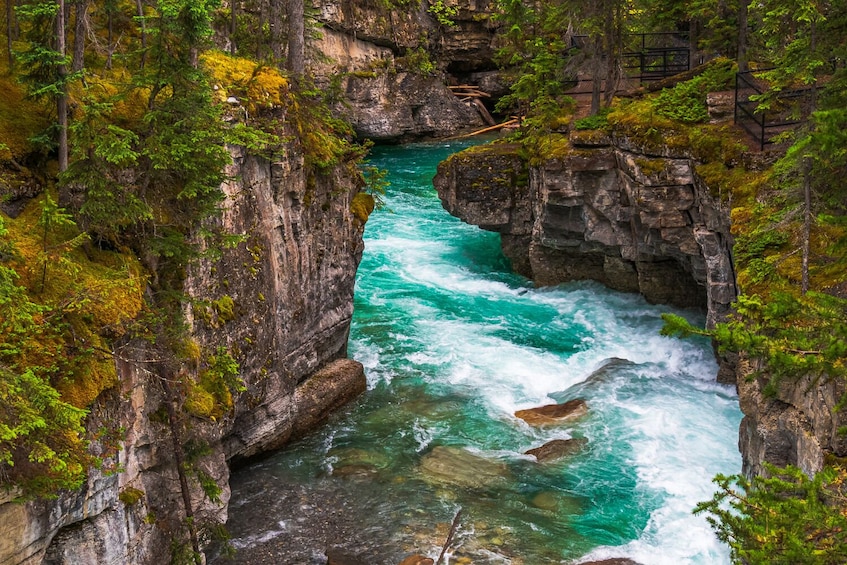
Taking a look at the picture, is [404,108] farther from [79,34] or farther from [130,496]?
[130,496]

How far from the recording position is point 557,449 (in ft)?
55.8

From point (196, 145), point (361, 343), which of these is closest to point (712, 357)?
point (361, 343)

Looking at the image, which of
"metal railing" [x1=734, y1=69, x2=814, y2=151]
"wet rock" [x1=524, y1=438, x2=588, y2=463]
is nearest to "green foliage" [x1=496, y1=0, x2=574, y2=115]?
"metal railing" [x1=734, y1=69, x2=814, y2=151]

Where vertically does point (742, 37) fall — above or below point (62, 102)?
above

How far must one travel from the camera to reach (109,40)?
13.5 metres

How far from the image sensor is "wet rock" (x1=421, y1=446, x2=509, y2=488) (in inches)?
628

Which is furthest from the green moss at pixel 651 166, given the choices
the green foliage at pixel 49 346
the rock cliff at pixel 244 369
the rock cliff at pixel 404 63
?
the rock cliff at pixel 404 63

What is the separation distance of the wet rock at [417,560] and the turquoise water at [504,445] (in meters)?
0.19

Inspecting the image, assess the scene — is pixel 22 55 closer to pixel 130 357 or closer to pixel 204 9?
pixel 204 9

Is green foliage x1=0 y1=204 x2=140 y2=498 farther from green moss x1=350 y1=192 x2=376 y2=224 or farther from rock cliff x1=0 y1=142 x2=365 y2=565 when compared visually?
green moss x1=350 y1=192 x2=376 y2=224

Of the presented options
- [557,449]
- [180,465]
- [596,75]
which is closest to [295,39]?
[596,75]

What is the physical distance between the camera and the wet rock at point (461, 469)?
52.3 feet

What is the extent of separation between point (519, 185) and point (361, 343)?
7.80m

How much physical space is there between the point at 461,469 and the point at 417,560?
10.3 feet
